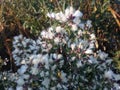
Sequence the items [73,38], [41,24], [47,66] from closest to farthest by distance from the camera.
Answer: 1. [47,66]
2. [73,38]
3. [41,24]

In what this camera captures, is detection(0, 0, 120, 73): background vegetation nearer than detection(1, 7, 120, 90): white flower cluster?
No

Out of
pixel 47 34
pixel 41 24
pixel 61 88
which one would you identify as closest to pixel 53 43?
pixel 47 34

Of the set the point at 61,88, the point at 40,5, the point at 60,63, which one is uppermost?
the point at 40,5

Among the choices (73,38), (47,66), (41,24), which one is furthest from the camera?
(41,24)

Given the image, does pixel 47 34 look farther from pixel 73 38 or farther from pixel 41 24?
pixel 41 24

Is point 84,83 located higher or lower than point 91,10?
lower

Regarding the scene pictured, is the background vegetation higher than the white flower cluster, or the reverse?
the background vegetation

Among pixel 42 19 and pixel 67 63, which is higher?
pixel 42 19

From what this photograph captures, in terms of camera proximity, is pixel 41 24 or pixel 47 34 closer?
pixel 47 34
